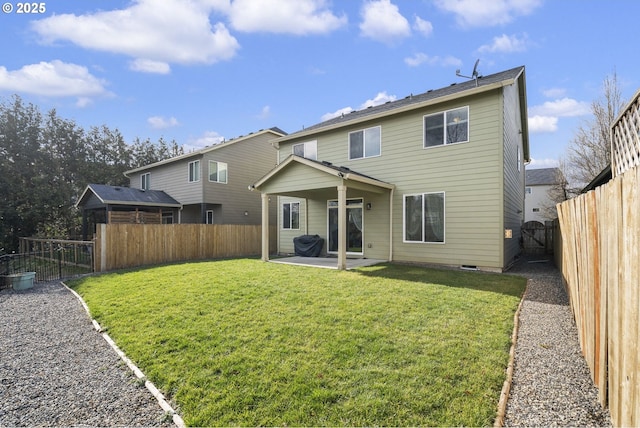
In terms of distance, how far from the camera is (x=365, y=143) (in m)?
11.8

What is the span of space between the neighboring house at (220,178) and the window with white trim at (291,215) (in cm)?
417

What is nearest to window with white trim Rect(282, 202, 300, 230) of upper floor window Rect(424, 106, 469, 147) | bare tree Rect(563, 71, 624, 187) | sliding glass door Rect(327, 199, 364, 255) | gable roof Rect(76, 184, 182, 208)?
sliding glass door Rect(327, 199, 364, 255)

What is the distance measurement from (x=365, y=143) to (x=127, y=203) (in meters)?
13.1

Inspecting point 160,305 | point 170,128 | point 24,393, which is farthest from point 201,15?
point 170,128

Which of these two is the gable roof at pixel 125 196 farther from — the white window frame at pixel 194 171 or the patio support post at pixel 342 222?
the patio support post at pixel 342 222

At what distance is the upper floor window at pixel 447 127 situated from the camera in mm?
9562

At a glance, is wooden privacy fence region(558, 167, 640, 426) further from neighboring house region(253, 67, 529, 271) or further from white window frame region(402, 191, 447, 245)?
white window frame region(402, 191, 447, 245)

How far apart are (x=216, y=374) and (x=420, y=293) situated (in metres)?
4.28

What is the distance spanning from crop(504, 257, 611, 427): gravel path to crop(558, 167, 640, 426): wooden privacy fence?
154 mm

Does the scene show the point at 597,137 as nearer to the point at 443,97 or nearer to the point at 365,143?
the point at 443,97

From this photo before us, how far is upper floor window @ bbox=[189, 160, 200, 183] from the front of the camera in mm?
17250

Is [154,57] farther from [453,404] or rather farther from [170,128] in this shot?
[170,128]

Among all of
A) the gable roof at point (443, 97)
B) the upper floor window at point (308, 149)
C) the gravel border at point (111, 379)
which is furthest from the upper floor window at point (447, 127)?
the gravel border at point (111, 379)

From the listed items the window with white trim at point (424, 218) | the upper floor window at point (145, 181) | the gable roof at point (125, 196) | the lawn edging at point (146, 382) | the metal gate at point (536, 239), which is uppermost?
the upper floor window at point (145, 181)
